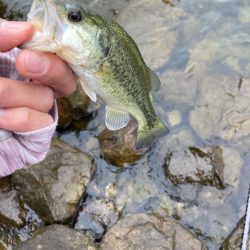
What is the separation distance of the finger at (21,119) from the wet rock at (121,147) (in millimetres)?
1984

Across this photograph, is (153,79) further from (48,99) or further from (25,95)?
(25,95)

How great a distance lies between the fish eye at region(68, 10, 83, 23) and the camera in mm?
2197

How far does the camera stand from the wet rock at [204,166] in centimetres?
416

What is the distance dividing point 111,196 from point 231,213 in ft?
3.72

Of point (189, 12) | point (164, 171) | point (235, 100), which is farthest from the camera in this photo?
point (189, 12)

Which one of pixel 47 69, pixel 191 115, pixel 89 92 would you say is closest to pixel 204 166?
pixel 191 115

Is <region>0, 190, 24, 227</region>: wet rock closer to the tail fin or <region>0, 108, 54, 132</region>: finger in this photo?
the tail fin

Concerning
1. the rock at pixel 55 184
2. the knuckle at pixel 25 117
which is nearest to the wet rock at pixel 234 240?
the rock at pixel 55 184

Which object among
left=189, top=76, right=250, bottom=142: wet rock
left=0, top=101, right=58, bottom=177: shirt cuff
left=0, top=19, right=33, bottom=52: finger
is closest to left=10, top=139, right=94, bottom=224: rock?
left=0, top=101, right=58, bottom=177: shirt cuff

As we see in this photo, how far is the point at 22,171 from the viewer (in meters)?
4.03

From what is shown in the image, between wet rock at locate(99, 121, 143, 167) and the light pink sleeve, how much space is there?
1.60 metres

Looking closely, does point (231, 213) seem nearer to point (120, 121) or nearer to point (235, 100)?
Answer: point (235, 100)

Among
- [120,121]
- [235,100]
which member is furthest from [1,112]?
[235,100]

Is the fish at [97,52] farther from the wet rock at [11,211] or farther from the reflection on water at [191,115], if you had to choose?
the wet rock at [11,211]
